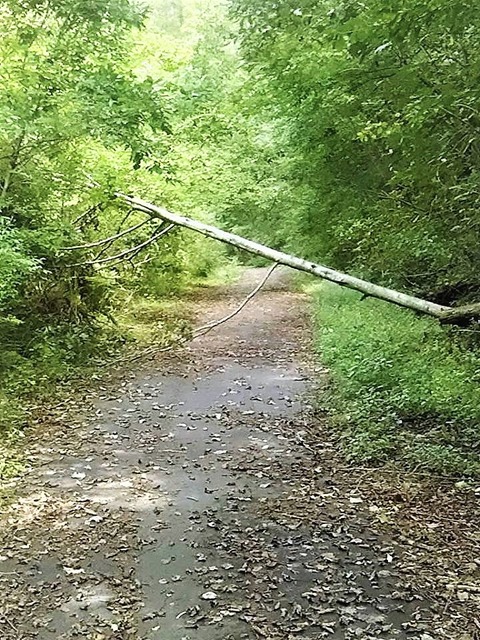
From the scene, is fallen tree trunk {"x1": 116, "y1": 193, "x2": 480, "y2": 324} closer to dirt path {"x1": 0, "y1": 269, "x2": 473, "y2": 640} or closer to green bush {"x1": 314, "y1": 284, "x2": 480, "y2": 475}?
green bush {"x1": 314, "y1": 284, "x2": 480, "y2": 475}

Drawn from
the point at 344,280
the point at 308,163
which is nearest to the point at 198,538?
the point at 344,280

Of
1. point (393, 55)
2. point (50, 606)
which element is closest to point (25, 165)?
point (393, 55)

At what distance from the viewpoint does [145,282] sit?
57.8 ft

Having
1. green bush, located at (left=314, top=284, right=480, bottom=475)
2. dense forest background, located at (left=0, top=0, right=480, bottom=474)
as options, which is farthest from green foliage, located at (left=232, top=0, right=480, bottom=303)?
green bush, located at (left=314, top=284, right=480, bottom=475)

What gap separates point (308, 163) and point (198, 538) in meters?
9.92

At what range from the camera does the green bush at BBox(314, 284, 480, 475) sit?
686 cm

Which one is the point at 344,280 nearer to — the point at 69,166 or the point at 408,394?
the point at 408,394

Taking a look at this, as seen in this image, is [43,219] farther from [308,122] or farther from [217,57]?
[217,57]

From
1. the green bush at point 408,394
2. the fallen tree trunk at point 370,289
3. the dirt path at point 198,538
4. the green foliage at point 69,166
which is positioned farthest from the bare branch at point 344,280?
the dirt path at point 198,538

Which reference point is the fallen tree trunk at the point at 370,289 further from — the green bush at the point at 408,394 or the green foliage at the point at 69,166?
the green foliage at the point at 69,166

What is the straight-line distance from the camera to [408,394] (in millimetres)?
8109

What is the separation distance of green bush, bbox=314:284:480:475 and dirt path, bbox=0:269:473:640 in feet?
1.86

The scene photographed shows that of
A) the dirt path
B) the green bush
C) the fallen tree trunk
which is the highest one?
the fallen tree trunk

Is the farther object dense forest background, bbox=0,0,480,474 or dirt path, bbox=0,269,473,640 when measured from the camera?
dense forest background, bbox=0,0,480,474
